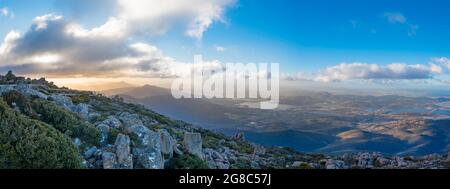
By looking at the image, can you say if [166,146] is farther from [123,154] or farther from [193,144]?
[193,144]

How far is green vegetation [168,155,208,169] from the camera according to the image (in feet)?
32.6

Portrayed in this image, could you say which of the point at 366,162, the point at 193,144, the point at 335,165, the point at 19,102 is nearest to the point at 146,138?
the point at 193,144

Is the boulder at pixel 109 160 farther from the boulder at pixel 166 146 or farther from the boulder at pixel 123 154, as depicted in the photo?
the boulder at pixel 166 146

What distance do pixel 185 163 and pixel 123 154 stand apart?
1607 mm

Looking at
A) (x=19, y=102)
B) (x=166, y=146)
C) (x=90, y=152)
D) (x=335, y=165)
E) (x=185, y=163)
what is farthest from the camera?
(x=335, y=165)

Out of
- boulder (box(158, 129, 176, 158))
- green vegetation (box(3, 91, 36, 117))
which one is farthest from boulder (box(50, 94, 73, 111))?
boulder (box(158, 129, 176, 158))

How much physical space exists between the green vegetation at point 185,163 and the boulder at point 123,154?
1212 mm

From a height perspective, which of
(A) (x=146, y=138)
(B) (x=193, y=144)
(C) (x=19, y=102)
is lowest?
(B) (x=193, y=144)

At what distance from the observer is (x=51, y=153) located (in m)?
7.92

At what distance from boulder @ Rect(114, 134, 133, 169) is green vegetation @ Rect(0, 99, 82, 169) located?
795 mm

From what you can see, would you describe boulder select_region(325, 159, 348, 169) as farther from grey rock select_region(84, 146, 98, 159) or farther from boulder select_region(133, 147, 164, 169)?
grey rock select_region(84, 146, 98, 159)

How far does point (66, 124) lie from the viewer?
424 inches

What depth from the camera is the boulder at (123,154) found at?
348 inches
